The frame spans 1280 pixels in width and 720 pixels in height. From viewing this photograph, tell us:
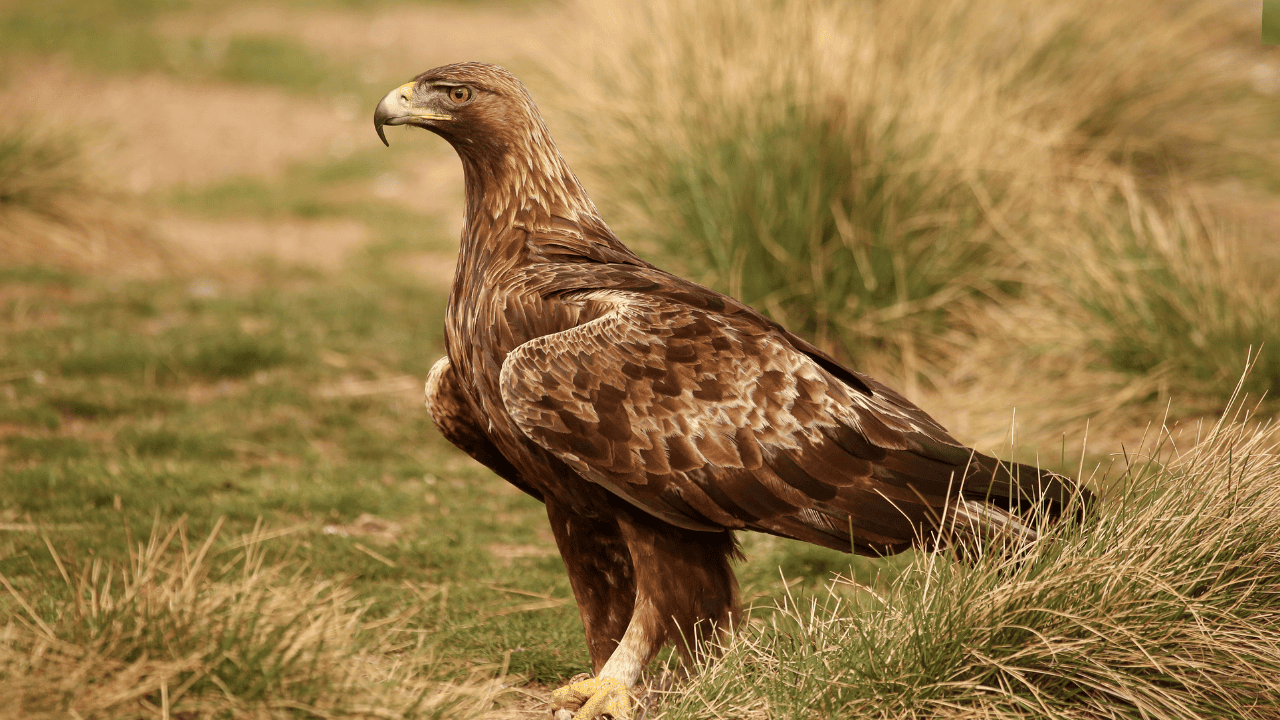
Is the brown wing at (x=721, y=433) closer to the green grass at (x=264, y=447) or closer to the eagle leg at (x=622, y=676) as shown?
the eagle leg at (x=622, y=676)

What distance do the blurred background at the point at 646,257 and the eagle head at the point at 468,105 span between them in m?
1.68

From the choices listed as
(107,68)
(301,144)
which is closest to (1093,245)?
(301,144)

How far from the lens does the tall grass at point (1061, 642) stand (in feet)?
11.3

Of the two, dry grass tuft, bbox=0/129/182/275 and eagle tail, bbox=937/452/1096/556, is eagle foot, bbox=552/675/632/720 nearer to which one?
eagle tail, bbox=937/452/1096/556

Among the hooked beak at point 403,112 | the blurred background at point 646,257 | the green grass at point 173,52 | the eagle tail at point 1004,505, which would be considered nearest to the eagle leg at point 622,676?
the blurred background at point 646,257

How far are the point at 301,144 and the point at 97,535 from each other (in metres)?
11.2

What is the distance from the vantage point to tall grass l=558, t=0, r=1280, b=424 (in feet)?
22.2

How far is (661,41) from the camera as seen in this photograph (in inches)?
350

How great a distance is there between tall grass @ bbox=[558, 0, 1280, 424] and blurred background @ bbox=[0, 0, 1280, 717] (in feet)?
0.09

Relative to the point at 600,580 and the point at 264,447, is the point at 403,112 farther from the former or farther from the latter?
the point at 264,447

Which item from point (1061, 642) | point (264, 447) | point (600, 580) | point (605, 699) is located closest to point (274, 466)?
point (264, 447)

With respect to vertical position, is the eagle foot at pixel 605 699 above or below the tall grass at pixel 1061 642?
below

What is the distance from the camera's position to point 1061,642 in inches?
139

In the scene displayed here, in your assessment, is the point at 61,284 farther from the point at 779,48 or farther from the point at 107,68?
the point at 107,68
